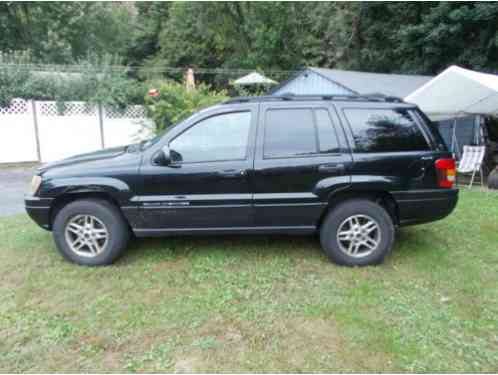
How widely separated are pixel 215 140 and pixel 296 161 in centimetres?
86

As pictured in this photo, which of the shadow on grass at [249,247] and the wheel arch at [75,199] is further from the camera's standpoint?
the shadow on grass at [249,247]

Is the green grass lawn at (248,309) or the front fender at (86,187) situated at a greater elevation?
the front fender at (86,187)

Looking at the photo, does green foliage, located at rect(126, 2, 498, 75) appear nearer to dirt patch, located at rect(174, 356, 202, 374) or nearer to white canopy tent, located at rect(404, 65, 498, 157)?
white canopy tent, located at rect(404, 65, 498, 157)

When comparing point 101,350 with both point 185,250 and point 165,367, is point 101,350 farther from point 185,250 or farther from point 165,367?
point 185,250

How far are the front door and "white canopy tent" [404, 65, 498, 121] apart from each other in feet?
17.4

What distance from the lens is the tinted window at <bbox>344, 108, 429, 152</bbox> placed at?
3.55 meters

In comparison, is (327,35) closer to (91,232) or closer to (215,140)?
(215,140)

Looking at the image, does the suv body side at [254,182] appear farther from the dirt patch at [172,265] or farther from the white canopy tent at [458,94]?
the white canopy tent at [458,94]

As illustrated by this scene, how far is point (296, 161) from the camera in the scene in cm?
347

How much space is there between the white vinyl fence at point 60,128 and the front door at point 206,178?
8395 millimetres

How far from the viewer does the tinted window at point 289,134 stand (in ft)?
11.5

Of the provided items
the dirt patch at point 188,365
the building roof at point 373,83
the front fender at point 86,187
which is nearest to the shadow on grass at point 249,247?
the front fender at point 86,187

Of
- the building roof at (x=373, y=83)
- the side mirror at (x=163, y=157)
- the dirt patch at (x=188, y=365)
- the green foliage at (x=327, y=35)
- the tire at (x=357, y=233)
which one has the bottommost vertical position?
the dirt patch at (x=188, y=365)

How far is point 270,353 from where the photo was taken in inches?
93.7
